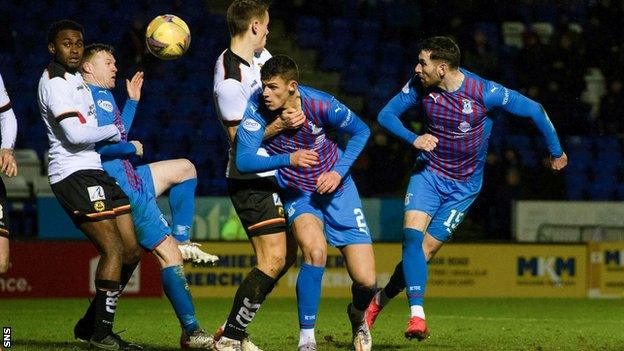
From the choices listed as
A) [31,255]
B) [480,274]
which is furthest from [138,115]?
[480,274]

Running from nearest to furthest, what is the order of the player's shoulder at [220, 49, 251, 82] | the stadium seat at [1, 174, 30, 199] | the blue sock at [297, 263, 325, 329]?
the blue sock at [297, 263, 325, 329] → the player's shoulder at [220, 49, 251, 82] → the stadium seat at [1, 174, 30, 199]

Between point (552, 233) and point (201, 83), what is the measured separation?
5.79 metres

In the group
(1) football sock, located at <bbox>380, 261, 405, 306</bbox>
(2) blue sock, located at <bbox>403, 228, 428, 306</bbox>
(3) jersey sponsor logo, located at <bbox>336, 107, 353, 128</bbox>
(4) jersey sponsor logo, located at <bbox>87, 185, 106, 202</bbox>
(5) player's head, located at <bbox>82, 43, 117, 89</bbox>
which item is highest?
(5) player's head, located at <bbox>82, 43, 117, 89</bbox>

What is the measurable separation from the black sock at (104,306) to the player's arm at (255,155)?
1.37 metres

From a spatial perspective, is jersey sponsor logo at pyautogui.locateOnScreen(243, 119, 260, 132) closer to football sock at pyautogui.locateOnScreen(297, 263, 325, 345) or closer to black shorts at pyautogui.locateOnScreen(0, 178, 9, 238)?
football sock at pyautogui.locateOnScreen(297, 263, 325, 345)

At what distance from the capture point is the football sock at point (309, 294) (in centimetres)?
740

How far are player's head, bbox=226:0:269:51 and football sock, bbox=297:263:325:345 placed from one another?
1554 mm

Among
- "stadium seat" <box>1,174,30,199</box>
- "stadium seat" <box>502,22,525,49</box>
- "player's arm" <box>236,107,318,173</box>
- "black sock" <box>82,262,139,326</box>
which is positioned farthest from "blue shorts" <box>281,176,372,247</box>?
"stadium seat" <box>502,22,525,49</box>

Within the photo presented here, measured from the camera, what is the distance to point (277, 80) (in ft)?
23.5

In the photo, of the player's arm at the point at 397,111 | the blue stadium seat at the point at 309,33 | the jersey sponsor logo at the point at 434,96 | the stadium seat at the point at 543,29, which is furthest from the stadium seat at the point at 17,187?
the stadium seat at the point at 543,29

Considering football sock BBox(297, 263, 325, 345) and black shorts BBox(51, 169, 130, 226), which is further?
black shorts BBox(51, 169, 130, 226)

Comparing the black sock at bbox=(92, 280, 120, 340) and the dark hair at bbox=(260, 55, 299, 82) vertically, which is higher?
the dark hair at bbox=(260, 55, 299, 82)

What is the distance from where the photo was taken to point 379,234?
1538 cm

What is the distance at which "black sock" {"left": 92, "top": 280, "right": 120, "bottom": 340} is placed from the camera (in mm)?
7926
